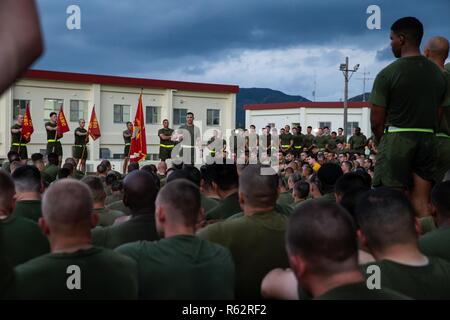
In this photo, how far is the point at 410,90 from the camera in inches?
213

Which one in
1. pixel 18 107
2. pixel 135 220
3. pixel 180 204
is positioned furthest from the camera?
pixel 18 107

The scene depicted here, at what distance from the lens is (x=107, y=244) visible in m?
4.41

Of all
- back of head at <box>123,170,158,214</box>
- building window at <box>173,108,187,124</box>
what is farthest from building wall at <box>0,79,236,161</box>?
back of head at <box>123,170,158,214</box>

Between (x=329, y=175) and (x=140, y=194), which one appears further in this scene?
(x=329, y=175)

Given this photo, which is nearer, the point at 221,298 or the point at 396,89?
the point at 221,298

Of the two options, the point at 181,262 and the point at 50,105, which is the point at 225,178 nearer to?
the point at 181,262

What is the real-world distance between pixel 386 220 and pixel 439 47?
11.8ft

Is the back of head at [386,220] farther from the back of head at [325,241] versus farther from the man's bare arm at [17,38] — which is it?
the man's bare arm at [17,38]

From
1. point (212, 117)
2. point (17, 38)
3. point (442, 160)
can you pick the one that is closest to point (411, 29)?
point (442, 160)

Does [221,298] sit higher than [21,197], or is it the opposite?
[21,197]

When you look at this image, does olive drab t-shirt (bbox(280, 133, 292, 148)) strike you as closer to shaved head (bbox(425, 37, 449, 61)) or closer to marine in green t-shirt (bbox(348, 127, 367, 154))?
marine in green t-shirt (bbox(348, 127, 367, 154))
